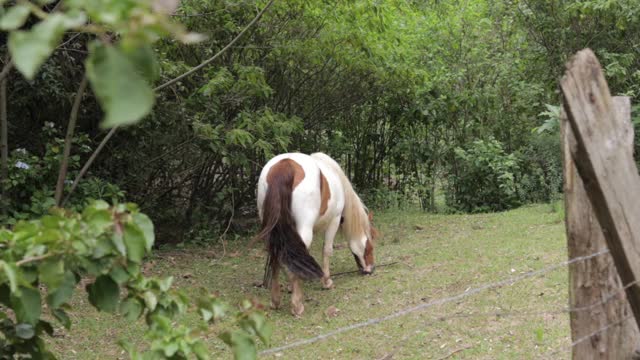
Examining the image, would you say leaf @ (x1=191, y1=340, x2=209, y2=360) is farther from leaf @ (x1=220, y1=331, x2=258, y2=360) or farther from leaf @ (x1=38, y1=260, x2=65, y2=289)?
leaf @ (x1=38, y1=260, x2=65, y2=289)

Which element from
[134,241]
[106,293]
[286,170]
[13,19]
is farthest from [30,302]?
[286,170]

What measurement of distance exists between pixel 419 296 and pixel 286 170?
1.62m

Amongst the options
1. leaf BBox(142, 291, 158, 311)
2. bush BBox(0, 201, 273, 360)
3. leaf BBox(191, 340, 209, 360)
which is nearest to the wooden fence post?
bush BBox(0, 201, 273, 360)

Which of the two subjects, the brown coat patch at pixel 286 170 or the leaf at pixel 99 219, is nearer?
the leaf at pixel 99 219

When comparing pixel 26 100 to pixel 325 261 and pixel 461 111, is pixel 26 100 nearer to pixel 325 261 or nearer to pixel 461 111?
pixel 325 261

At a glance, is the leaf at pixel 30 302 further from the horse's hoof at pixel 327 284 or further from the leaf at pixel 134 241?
the horse's hoof at pixel 327 284

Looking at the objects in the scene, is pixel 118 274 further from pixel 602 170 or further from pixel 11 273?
pixel 602 170

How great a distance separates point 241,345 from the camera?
1.84 meters

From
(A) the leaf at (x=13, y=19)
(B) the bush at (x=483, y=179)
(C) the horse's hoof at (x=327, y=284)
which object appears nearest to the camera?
(A) the leaf at (x=13, y=19)

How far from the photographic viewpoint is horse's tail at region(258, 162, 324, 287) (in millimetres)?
5750

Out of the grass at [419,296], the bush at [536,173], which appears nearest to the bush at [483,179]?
the bush at [536,173]

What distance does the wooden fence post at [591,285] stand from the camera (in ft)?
7.36

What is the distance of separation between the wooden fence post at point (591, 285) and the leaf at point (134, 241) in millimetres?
1339

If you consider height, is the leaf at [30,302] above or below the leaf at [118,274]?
below
